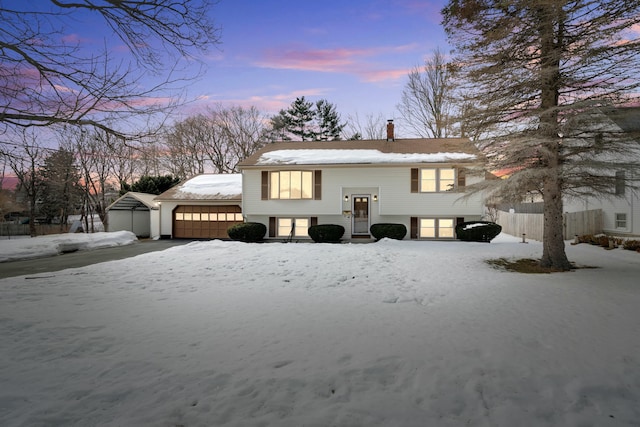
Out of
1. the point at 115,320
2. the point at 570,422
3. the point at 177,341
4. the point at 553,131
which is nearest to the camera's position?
the point at 570,422

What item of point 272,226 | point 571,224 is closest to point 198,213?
point 272,226

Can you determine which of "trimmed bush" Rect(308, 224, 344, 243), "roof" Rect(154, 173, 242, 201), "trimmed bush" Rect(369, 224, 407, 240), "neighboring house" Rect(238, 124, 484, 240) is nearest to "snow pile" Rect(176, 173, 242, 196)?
"roof" Rect(154, 173, 242, 201)

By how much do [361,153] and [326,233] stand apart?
5.28m

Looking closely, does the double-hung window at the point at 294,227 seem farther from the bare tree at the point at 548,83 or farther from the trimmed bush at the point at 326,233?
the bare tree at the point at 548,83

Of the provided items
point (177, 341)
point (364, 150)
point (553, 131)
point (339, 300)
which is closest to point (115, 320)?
point (177, 341)

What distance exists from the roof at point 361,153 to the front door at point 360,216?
222 centimetres

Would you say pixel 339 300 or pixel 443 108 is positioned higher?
pixel 443 108

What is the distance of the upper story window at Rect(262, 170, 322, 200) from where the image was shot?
1717 cm

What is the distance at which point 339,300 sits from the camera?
5.87m

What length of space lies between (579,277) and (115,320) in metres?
9.87

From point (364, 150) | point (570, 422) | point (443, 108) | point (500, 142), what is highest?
point (443, 108)

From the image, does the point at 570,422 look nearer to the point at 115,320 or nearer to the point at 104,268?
the point at 115,320

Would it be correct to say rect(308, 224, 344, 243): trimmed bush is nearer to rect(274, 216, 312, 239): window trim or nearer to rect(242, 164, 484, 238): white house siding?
rect(242, 164, 484, 238): white house siding

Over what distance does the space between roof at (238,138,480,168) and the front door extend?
222cm
